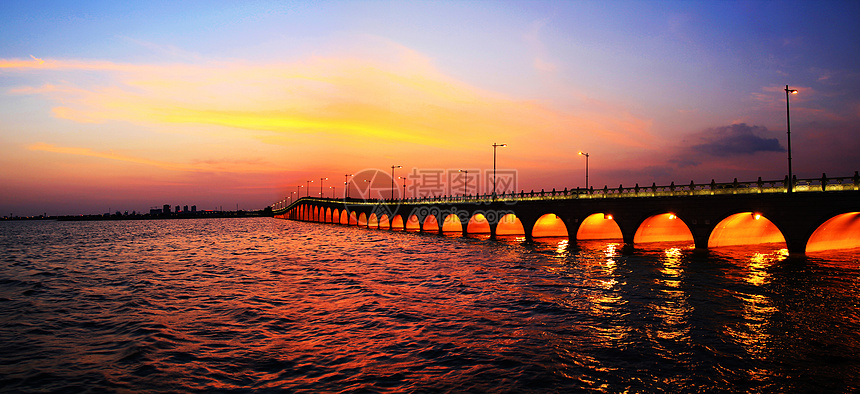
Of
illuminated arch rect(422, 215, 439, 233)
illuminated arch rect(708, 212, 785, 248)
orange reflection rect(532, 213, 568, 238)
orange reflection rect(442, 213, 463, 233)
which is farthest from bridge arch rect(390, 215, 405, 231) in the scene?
illuminated arch rect(708, 212, 785, 248)

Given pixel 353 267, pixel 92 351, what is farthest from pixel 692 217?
pixel 92 351

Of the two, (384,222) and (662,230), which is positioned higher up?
(662,230)

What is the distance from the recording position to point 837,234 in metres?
38.2

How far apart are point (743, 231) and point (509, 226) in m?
31.7

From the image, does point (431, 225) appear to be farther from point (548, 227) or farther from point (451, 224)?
point (548, 227)

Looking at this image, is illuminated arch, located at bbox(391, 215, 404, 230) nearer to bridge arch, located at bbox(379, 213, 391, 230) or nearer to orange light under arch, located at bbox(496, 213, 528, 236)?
bridge arch, located at bbox(379, 213, 391, 230)

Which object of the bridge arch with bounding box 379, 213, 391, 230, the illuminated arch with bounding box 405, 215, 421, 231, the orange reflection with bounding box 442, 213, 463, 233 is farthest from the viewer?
the bridge arch with bounding box 379, 213, 391, 230

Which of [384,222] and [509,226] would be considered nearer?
A: [509,226]

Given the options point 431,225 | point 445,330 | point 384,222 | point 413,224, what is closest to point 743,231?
point 445,330

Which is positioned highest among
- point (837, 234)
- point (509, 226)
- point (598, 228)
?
point (837, 234)

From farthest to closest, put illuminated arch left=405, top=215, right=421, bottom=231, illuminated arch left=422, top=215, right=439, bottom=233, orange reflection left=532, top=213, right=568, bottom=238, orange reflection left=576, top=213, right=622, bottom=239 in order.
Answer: illuminated arch left=405, top=215, right=421, bottom=231
illuminated arch left=422, top=215, right=439, bottom=233
orange reflection left=532, top=213, right=568, bottom=238
orange reflection left=576, top=213, right=622, bottom=239

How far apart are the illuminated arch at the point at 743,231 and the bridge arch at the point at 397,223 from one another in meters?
68.9

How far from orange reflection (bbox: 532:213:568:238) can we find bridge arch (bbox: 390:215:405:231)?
147 ft

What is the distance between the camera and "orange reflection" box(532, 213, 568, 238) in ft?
208
